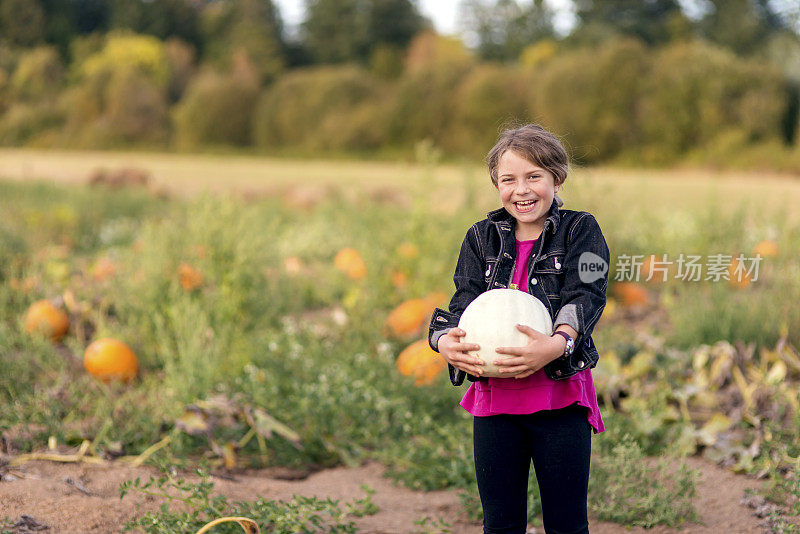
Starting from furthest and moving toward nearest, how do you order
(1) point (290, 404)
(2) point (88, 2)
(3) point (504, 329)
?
1. (2) point (88, 2)
2. (1) point (290, 404)
3. (3) point (504, 329)

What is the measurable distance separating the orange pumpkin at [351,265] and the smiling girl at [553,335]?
342 centimetres

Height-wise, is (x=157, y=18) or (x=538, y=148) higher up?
(x=157, y=18)

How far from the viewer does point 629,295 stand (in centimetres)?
545

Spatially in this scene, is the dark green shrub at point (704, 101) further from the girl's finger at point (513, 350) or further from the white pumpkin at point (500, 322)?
the girl's finger at point (513, 350)

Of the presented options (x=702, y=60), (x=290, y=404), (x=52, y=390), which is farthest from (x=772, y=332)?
(x=702, y=60)

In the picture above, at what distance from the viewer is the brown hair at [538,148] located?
1933 millimetres

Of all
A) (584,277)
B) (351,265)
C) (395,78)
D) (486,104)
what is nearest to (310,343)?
(351,265)

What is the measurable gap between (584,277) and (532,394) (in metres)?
0.31

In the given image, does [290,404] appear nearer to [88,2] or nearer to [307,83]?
[307,83]

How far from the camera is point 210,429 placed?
10.3 ft

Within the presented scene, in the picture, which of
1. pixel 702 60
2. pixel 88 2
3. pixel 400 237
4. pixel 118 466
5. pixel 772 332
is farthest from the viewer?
A: pixel 88 2

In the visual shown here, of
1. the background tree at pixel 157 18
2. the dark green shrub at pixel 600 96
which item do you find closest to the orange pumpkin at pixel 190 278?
the dark green shrub at pixel 600 96

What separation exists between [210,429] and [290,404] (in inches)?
16.5

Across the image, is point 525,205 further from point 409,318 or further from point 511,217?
point 409,318
